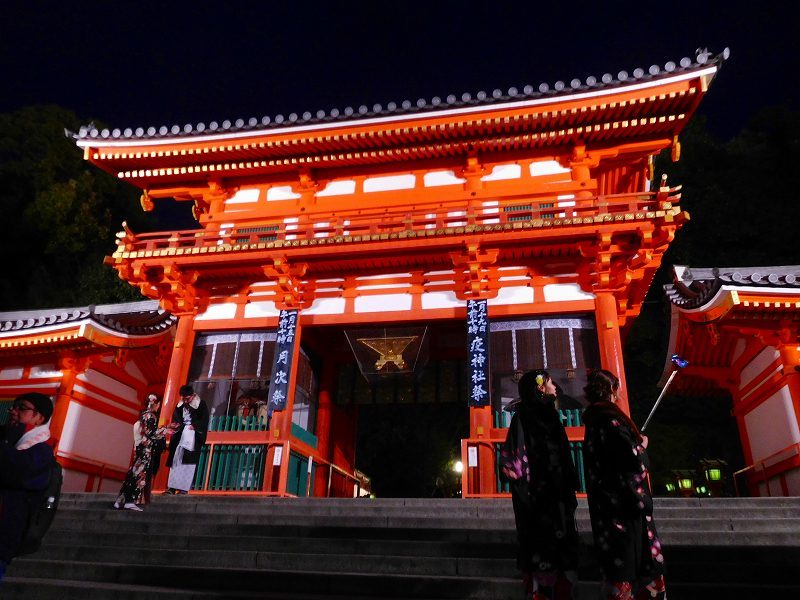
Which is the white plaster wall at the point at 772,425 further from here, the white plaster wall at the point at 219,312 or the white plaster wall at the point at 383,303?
the white plaster wall at the point at 219,312

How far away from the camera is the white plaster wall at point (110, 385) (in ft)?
44.6

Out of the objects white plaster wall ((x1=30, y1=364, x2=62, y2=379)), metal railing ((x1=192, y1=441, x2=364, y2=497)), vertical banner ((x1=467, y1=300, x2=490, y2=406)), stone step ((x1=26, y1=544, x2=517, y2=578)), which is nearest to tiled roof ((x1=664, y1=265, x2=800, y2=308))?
vertical banner ((x1=467, y1=300, x2=490, y2=406))

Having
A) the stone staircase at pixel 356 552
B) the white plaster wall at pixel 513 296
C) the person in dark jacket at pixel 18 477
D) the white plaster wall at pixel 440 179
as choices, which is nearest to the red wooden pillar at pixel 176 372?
the stone staircase at pixel 356 552

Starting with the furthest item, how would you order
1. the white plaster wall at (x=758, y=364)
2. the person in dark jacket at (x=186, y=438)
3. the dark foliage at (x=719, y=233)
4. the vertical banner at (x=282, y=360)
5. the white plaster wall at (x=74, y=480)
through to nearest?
the dark foliage at (x=719, y=233) < the white plaster wall at (x=74, y=480) < the white plaster wall at (x=758, y=364) < the vertical banner at (x=282, y=360) < the person in dark jacket at (x=186, y=438)

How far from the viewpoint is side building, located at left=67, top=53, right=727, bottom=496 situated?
10250mm

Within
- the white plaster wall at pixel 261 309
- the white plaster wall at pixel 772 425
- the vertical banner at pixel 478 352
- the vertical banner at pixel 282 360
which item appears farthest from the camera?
the white plaster wall at pixel 261 309

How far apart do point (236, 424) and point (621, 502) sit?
840cm

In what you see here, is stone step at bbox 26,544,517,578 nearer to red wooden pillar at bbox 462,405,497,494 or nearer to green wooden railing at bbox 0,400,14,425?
red wooden pillar at bbox 462,405,497,494

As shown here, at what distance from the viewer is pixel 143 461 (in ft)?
25.8

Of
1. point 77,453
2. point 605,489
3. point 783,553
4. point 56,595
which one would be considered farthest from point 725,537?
point 77,453

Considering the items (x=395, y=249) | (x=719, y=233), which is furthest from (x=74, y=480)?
(x=719, y=233)

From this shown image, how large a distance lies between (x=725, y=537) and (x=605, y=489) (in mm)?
2793

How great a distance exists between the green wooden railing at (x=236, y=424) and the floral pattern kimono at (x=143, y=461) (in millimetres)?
2455

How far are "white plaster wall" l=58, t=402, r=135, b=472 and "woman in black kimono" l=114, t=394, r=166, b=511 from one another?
6109 millimetres
